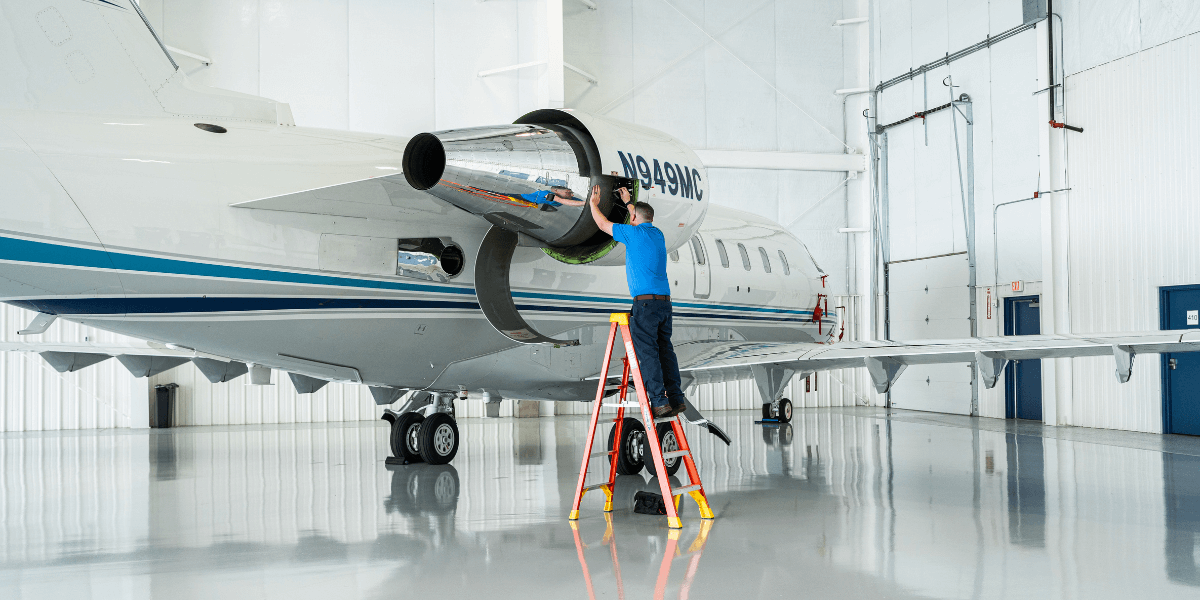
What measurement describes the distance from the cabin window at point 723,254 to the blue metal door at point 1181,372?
7.80 metres

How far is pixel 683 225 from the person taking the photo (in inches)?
339

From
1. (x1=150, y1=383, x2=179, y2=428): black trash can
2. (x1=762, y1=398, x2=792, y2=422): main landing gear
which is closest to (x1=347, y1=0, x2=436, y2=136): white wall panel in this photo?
(x1=150, y1=383, x2=179, y2=428): black trash can

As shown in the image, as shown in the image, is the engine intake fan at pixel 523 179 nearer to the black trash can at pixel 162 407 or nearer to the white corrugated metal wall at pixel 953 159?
the white corrugated metal wall at pixel 953 159

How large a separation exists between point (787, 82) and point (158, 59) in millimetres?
17914

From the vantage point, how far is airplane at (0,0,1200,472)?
6.33 m

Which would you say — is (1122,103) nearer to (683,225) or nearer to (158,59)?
(683,225)

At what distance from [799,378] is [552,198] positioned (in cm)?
692

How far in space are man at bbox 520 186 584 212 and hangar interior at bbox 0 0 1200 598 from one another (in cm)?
231

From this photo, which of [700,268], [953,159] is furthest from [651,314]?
[953,159]

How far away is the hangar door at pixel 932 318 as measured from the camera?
65.0 ft

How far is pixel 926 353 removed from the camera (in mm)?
8281

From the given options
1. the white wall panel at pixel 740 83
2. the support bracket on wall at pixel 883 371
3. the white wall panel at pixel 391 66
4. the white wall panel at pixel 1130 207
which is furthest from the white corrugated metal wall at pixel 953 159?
the white wall panel at pixel 391 66

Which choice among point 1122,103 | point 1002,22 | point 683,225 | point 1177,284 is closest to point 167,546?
point 683,225

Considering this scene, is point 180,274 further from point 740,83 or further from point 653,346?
point 740,83
